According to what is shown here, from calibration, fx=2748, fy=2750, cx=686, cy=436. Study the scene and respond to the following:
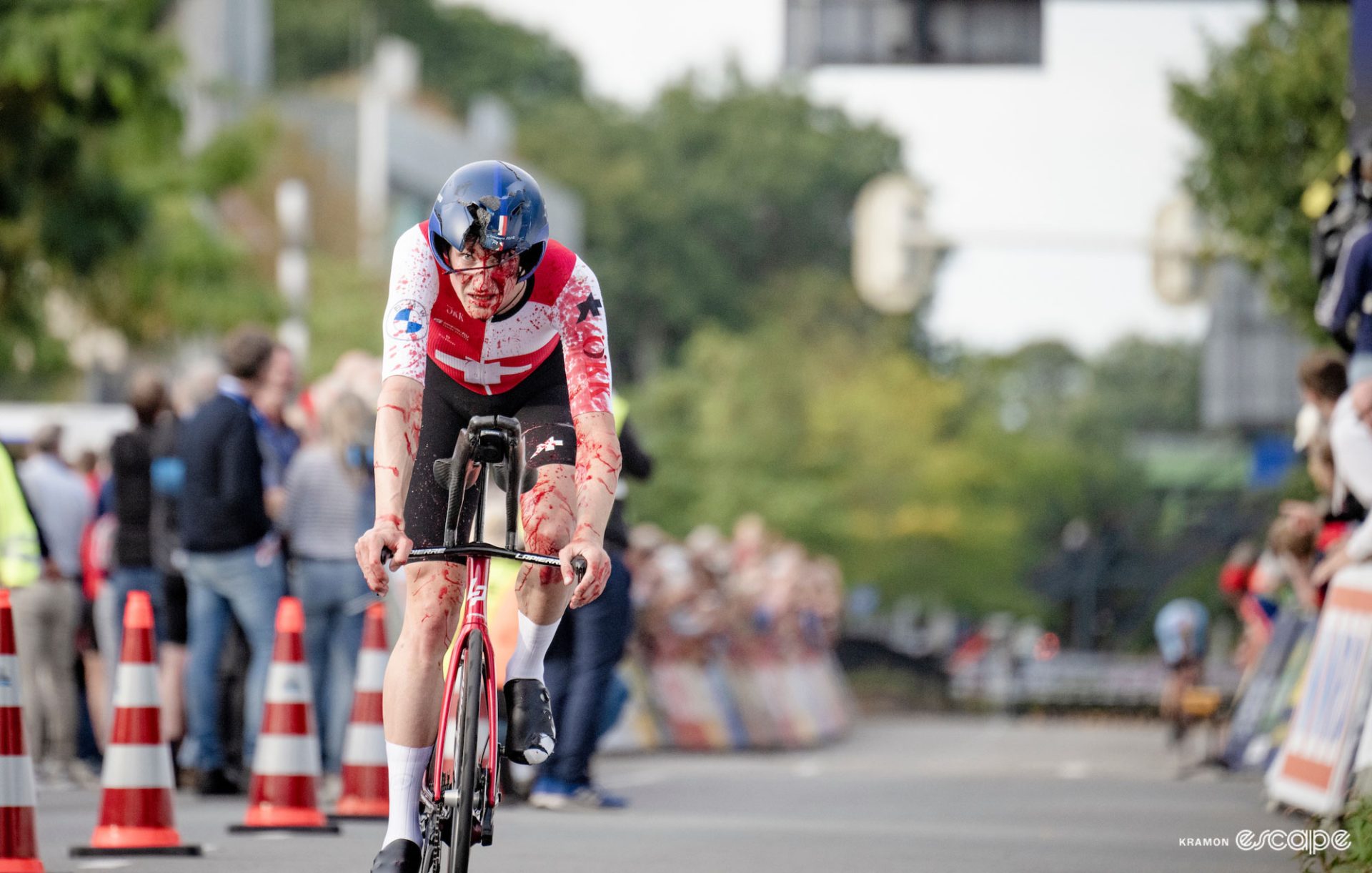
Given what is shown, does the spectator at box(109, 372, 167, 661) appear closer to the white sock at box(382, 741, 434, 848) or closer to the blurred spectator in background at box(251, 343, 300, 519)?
the blurred spectator in background at box(251, 343, 300, 519)

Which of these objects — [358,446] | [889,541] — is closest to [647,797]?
[358,446]

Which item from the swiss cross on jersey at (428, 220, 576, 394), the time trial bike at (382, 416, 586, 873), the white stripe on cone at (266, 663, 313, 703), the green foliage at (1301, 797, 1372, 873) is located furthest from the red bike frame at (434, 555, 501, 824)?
the white stripe on cone at (266, 663, 313, 703)

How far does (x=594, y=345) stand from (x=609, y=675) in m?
6.04

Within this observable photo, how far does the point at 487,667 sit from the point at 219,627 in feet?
21.6

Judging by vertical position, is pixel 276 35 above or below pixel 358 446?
above

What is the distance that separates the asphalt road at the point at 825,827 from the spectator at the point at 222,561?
47 cm

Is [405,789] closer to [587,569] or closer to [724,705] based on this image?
[587,569]

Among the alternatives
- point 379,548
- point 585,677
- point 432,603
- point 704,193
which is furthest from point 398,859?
point 704,193

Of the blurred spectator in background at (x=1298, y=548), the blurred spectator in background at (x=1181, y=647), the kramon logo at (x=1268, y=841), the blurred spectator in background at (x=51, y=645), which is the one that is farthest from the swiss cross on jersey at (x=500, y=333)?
the blurred spectator in background at (x=1181, y=647)

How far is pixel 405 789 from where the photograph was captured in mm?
7266

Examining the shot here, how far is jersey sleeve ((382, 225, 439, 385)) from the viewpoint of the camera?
7.28m

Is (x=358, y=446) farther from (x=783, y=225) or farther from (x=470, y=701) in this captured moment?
(x=783, y=225)

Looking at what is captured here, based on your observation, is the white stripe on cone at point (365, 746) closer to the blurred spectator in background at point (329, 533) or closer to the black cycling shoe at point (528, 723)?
the blurred spectator in background at point (329, 533)

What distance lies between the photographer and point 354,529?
14117 mm
